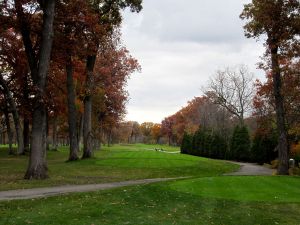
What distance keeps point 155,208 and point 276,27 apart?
16.4 meters

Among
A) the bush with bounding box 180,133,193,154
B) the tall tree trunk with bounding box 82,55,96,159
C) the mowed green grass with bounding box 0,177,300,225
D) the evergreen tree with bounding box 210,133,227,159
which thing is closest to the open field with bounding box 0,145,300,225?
the mowed green grass with bounding box 0,177,300,225

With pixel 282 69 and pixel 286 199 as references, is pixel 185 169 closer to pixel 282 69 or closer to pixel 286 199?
pixel 282 69

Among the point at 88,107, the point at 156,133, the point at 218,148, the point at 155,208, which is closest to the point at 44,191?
the point at 155,208

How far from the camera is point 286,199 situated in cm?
1522

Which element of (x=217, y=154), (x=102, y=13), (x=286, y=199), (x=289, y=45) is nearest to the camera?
(x=286, y=199)

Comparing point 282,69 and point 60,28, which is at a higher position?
point 60,28

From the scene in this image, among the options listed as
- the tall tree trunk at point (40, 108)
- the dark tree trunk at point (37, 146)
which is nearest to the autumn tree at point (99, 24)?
the tall tree trunk at point (40, 108)

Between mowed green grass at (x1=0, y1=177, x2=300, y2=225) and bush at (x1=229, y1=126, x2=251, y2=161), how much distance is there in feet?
115

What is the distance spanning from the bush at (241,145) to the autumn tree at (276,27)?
25.2 meters

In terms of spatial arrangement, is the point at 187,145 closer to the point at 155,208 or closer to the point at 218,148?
the point at 218,148

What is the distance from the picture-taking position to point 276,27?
25.2m

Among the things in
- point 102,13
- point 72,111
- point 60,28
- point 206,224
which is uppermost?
point 102,13

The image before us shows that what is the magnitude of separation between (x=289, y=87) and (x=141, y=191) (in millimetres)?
16043

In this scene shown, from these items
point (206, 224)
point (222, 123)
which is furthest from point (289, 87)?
point (222, 123)
